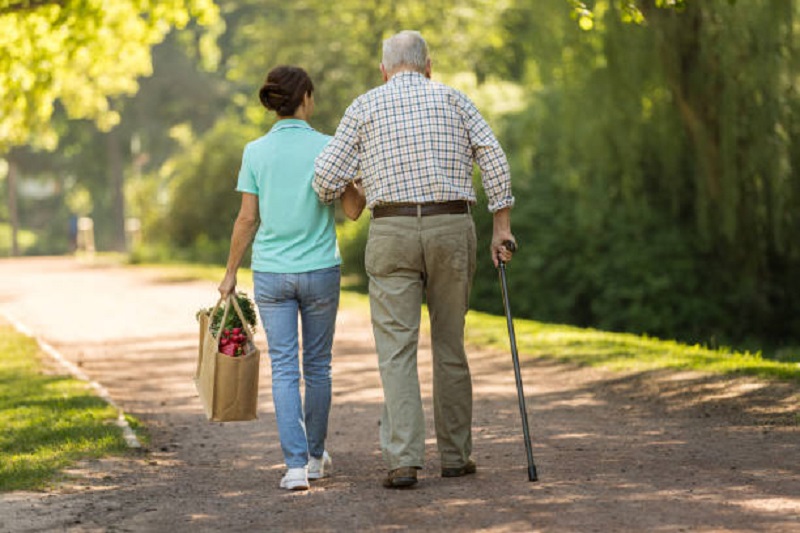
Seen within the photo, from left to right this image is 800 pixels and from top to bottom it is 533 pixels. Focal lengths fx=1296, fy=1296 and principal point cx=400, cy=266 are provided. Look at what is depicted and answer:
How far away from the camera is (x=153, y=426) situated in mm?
8781

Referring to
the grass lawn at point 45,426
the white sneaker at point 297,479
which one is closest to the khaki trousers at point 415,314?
the white sneaker at point 297,479

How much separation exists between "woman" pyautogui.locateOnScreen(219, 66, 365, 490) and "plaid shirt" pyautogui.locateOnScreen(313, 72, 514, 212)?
0.54 ft

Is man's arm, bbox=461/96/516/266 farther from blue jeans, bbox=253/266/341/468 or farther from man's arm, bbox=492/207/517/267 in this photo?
blue jeans, bbox=253/266/341/468

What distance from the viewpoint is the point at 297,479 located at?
6180 millimetres

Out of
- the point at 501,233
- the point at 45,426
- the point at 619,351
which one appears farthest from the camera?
the point at 619,351

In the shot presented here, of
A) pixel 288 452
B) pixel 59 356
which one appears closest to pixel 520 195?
pixel 59 356

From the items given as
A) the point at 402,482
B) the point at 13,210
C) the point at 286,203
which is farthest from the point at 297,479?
the point at 13,210

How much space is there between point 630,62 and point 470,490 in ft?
38.2

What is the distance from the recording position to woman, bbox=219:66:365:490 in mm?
6117

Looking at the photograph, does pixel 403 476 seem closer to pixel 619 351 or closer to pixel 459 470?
pixel 459 470

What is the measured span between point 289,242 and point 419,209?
64 centimetres

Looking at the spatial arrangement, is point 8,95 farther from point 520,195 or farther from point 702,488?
point 702,488

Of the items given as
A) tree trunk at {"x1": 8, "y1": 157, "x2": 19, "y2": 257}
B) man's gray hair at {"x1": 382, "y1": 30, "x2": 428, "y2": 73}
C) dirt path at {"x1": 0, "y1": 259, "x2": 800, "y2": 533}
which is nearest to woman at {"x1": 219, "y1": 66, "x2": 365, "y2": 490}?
man's gray hair at {"x1": 382, "y1": 30, "x2": 428, "y2": 73}

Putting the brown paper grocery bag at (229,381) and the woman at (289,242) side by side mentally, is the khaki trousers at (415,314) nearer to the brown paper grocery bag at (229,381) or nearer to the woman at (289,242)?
the woman at (289,242)
